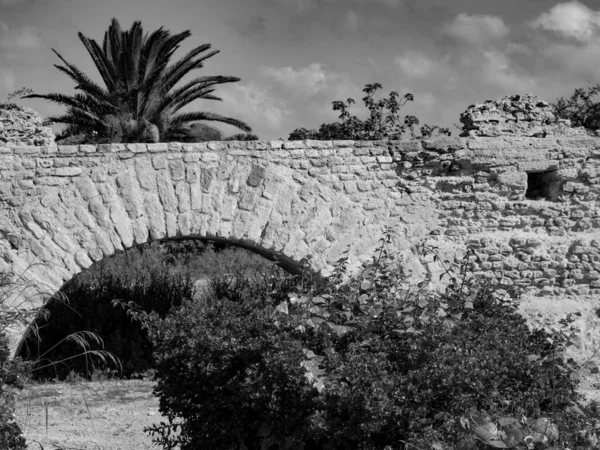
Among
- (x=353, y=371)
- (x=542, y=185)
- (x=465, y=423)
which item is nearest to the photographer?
(x=465, y=423)

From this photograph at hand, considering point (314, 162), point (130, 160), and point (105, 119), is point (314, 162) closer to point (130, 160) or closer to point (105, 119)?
point (130, 160)

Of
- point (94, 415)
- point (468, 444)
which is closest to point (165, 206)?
point (94, 415)

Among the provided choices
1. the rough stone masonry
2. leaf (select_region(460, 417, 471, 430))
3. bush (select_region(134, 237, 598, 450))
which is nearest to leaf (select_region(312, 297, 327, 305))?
bush (select_region(134, 237, 598, 450))

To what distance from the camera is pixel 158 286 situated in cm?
1064

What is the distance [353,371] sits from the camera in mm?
3814

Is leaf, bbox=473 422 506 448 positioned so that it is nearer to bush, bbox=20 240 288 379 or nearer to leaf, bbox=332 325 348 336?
leaf, bbox=332 325 348 336

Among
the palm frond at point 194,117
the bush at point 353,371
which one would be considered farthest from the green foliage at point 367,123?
the bush at point 353,371

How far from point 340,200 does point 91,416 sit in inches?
117

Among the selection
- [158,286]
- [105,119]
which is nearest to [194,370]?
[158,286]

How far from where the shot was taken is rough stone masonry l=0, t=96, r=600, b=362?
6.87m

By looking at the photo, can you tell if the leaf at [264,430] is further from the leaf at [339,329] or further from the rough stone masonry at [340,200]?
the rough stone masonry at [340,200]

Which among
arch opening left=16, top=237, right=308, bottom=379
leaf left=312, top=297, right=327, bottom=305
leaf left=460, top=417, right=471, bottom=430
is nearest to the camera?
leaf left=460, top=417, right=471, bottom=430

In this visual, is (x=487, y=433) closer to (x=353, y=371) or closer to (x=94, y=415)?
(x=353, y=371)

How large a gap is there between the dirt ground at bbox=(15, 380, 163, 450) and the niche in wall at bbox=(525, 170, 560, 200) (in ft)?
14.3
